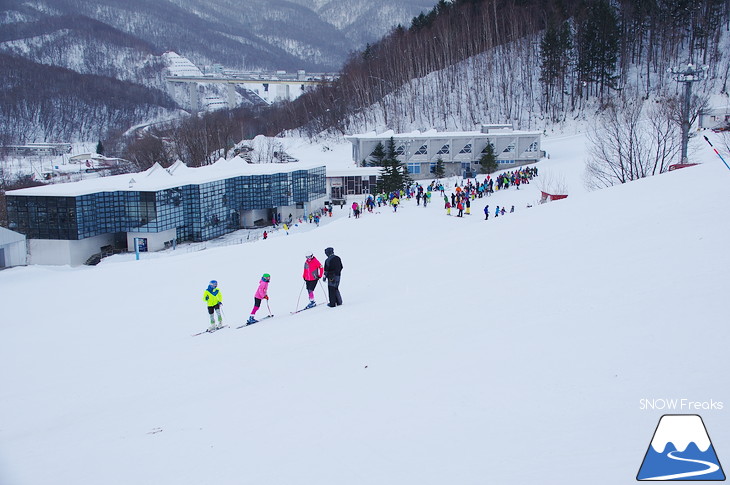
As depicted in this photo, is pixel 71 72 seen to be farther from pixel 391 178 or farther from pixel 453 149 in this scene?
pixel 391 178

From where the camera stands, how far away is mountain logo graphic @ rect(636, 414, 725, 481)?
3.42 meters

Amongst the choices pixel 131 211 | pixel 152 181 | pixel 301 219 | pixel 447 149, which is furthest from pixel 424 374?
pixel 447 149

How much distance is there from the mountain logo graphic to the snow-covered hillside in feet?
0.25

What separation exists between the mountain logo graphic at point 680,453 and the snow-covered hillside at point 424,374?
75 mm

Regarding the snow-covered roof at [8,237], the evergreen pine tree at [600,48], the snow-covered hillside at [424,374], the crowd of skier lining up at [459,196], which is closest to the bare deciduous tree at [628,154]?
the crowd of skier lining up at [459,196]

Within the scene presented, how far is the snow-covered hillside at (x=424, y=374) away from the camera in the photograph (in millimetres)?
4098

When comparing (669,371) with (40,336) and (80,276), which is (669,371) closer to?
(40,336)

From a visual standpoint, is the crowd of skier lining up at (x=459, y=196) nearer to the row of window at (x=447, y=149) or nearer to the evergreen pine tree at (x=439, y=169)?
the evergreen pine tree at (x=439, y=169)

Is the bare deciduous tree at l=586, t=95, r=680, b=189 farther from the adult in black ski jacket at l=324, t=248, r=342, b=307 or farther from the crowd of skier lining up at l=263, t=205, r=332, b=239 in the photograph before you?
the adult in black ski jacket at l=324, t=248, r=342, b=307

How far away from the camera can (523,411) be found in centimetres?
443

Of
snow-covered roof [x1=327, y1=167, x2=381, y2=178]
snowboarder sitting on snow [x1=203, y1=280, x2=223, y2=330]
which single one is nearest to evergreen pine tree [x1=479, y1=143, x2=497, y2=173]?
snow-covered roof [x1=327, y1=167, x2=381, y2=178]

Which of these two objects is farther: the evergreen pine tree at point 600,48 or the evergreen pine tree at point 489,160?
the evergreen pine tree at point 600,48

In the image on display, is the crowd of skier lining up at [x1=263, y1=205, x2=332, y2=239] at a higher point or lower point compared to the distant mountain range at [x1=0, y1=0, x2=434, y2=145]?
lower

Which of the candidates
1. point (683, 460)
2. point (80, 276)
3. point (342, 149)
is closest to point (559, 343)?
point (683, 460)
